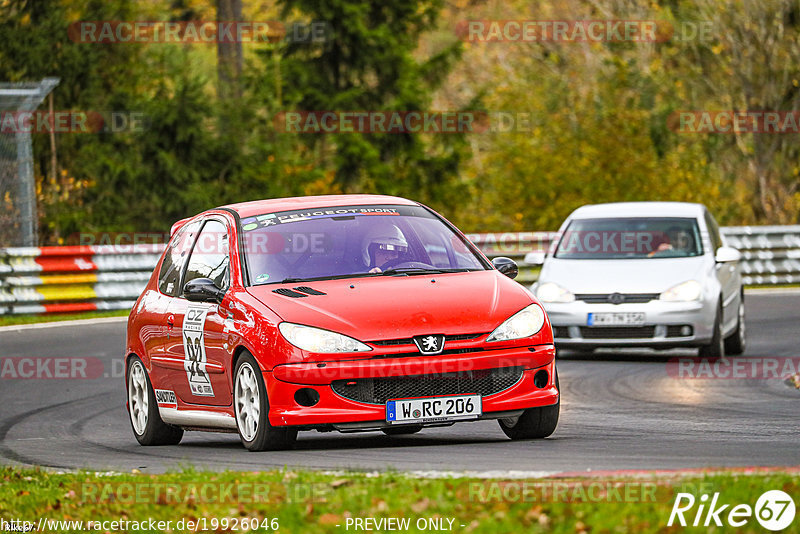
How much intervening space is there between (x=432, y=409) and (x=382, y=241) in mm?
1591

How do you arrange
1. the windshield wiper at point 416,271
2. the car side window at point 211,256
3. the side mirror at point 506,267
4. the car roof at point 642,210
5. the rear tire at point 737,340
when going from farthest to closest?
the car roof at point 642,210, the rear tire at point 737,340, the side mirror at point 506,267, the car side window at point 211,256, the windshield wiper at point 416,271

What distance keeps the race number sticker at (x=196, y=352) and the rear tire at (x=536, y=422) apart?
202cm

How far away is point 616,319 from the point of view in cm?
1641

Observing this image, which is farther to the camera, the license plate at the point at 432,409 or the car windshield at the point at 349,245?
the car windshield at the point at 349,245

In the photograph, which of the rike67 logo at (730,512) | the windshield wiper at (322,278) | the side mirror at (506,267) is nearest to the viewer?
the rike67 logo at (730,512)

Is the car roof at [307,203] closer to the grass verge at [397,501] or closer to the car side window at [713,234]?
the grass verge at [397,501]

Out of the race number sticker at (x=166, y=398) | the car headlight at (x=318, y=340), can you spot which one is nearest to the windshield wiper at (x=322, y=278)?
the car headlight at (x=318, y=340)

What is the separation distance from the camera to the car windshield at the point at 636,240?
57.0 feet

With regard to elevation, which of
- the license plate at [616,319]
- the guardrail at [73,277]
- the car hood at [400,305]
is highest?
the car hood at [400,305]

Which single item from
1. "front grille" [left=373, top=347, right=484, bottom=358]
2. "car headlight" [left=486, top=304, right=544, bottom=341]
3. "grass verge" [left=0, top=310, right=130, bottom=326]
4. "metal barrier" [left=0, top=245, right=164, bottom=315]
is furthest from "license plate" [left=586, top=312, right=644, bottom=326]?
"metal barrier" [left=0, top=245, right=164, bottom=315]

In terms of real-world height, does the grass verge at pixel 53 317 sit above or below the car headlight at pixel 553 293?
below

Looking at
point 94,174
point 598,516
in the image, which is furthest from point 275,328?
point 94,174

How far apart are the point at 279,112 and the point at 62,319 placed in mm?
14568

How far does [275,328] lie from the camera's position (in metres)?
9.38
